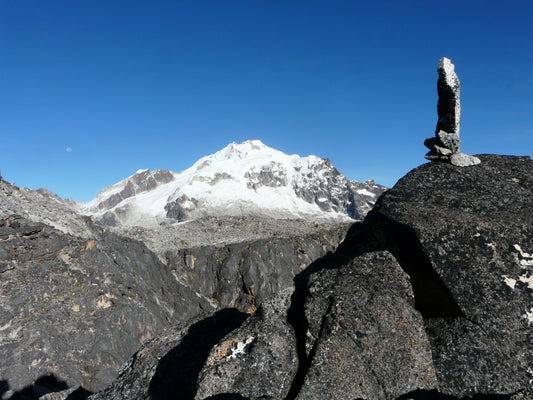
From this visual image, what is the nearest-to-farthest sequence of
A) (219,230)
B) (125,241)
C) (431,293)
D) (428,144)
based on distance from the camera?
(431,293) → (428,144) → (125,241) → (219,230)

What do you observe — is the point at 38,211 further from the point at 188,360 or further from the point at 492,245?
the point at 492,245

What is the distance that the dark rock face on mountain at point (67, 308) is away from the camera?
19.1m

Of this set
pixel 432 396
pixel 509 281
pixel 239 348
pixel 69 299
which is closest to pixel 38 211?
pixel 69 299

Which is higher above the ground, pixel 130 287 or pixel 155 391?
pixel 130 287

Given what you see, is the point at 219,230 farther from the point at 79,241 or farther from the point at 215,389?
the point at 215,389

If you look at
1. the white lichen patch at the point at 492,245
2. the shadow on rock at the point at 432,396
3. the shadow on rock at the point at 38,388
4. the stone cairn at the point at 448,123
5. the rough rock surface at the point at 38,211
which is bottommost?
the shadow on rock at the point at 38,388

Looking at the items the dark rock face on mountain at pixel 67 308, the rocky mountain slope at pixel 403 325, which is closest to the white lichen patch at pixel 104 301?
the dark rock face on mountain at pixel 67 308

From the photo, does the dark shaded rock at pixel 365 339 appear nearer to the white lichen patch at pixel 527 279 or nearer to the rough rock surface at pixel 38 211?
the white lichen patch at pixel 527 279

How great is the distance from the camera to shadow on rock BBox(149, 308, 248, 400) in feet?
30.6

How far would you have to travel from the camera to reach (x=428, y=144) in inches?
516

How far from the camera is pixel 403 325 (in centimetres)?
830

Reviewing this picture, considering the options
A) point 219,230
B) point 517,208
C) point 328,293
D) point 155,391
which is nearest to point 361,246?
point 328,293

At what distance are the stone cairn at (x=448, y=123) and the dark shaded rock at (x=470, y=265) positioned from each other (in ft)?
2.85

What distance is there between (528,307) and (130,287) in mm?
25541
